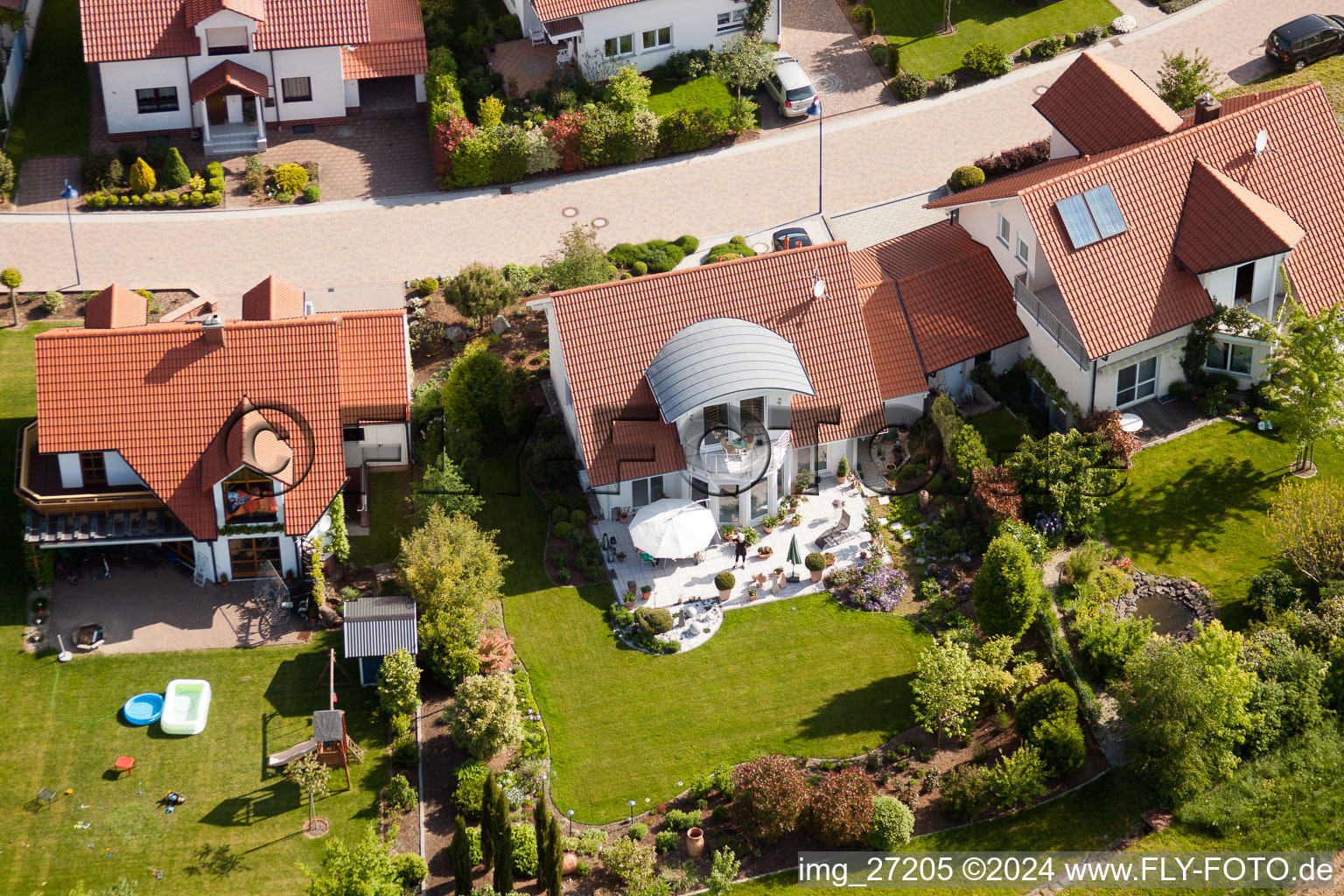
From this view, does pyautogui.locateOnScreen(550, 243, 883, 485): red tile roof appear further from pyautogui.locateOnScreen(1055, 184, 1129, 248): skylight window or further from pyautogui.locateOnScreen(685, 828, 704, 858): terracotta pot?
pyautogui.locateOnScreen(685, 828, 704, 858): terracotta pot

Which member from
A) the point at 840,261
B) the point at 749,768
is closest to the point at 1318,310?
the point at 840,261

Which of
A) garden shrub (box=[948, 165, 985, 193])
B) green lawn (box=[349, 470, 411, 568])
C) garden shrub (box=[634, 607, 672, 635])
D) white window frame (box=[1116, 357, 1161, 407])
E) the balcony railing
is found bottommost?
garden shrub (box=[634, 607, 672, 635])

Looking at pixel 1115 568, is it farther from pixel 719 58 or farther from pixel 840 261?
pixel 719 58

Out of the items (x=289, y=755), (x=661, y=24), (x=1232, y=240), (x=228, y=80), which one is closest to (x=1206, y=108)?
(x=1232, y=240)

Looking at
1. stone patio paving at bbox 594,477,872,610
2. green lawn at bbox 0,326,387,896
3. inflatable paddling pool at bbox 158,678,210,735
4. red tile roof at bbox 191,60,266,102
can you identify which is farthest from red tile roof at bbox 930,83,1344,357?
inflatable paddling pool at bbox 158,678,210,735

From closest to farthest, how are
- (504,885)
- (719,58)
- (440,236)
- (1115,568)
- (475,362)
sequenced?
(504,885) → (1115,568) → (475,362) → (440,236) → (719,58)

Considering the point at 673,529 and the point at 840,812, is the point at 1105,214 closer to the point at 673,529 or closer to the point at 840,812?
the point at 673,529

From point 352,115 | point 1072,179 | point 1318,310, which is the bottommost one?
point 1318,310
